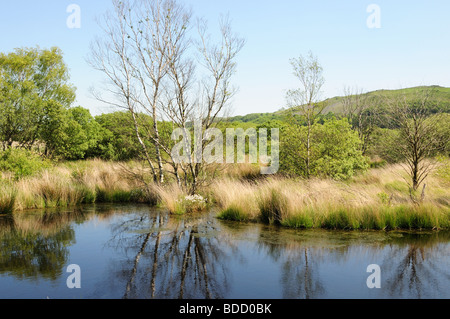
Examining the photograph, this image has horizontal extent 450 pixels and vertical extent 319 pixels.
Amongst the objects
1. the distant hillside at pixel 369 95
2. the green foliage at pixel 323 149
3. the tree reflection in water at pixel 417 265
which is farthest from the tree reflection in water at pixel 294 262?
the distant hillside at pixel 369 95

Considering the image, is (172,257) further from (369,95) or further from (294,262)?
(369,95)

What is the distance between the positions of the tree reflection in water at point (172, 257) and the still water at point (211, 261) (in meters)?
A: 0.02

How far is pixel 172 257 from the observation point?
23.0 feet

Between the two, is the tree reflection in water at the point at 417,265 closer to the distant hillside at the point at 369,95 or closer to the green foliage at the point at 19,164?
the distant hillside at the point at 369,95

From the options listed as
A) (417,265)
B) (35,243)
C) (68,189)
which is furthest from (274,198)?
(68,189)

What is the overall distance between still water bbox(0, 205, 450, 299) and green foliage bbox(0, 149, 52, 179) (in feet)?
12.9

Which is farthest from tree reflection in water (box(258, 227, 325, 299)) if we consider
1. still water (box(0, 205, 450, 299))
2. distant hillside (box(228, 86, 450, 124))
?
distant hillside (box(228, 86, 450, 124))

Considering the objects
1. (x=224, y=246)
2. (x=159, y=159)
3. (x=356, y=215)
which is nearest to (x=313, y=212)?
(x=356, y=215)

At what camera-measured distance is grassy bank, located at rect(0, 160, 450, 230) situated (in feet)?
31.0

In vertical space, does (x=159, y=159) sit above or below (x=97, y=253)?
above

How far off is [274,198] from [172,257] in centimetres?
418
